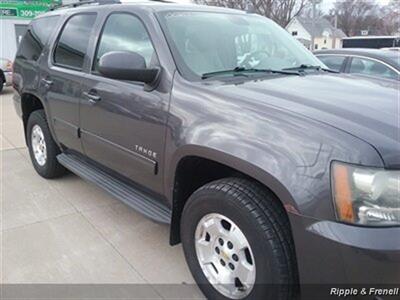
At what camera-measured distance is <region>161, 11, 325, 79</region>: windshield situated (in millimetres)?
3002

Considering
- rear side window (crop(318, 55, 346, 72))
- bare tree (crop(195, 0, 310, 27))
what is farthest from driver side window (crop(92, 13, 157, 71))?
bare tree (crop(195, 0, 310, 27))

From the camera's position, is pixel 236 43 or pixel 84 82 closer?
pixel 236 43

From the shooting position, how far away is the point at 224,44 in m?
3.20

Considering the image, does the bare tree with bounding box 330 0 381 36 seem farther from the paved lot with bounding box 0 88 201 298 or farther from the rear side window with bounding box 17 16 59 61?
the paved lot with bounding box 0 88 201 298

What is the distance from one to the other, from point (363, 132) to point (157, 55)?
5.00 feet

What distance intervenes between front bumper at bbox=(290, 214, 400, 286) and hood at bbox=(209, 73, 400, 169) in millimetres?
327

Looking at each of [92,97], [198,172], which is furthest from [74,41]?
[198,172]

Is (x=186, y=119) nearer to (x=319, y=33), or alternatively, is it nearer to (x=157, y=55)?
(x=157, y=55)

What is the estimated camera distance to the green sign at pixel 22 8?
18.7m

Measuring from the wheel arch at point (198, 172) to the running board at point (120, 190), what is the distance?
6.0 inches

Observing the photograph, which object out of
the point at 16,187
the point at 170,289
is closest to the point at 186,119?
the point at 170,289

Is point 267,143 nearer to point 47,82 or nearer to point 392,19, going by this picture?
point 47,82

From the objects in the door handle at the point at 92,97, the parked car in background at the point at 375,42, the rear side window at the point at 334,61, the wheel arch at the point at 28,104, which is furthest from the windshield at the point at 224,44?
the parked car in background at the point at 375,42

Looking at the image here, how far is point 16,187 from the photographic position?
4.73 metres
